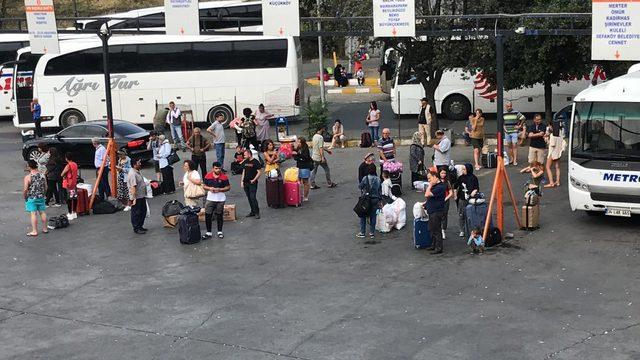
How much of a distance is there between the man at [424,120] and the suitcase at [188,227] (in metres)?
11.6

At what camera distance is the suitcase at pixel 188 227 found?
1920cm

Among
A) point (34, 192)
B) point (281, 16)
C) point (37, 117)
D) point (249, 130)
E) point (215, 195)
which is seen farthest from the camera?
point (37, 117)

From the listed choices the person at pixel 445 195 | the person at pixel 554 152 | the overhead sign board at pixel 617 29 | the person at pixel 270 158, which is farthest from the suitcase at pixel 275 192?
the overhead sign board at pixel 617 29

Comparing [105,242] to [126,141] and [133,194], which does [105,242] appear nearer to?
[133,194]

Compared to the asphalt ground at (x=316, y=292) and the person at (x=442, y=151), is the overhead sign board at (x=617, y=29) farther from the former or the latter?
the person at (x=442, y=151)

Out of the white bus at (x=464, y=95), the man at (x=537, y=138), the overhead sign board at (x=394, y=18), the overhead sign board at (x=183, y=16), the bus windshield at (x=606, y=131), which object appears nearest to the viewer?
the bus windshield at (x=606, y=131)

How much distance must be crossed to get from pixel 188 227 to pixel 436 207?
4783 millimetres

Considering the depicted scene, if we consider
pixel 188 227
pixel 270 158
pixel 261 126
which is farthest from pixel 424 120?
pixel 188 227

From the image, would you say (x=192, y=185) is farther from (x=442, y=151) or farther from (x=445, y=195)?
(x=442, y=151)

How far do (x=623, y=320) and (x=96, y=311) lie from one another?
7.66m

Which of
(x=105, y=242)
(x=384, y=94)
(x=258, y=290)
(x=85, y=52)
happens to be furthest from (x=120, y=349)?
(x=384, y=94)

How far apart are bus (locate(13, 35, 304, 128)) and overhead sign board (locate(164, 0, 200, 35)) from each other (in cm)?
1088

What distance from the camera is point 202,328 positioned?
46.7 ft

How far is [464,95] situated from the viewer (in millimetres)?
36000
